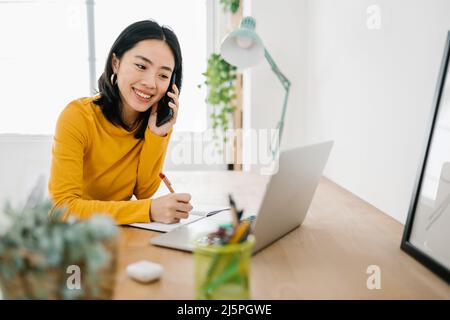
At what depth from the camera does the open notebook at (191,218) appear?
966 mm

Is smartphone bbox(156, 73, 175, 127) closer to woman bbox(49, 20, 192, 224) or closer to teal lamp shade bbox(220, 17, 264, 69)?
woman bbox(49, 20, 192, 224)

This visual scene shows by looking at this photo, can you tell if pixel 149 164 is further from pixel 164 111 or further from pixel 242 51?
pixel 242 51

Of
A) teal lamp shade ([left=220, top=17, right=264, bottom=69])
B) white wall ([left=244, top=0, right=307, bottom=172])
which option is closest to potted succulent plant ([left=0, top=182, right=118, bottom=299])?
teal lamp shade ([left=220, top=17, right=264, bottom=69])

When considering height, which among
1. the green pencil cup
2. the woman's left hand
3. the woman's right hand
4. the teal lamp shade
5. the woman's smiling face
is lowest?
the woman's right hand

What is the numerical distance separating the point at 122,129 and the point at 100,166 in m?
0.13

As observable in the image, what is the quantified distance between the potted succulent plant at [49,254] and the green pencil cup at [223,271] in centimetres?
13

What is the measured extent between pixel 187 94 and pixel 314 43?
1.27 m

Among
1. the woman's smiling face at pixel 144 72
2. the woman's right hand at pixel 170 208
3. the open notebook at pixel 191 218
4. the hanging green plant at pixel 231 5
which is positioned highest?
the hanging green plant at pixel 231 5

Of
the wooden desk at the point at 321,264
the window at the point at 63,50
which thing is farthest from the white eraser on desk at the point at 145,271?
the window at the point at 63,50

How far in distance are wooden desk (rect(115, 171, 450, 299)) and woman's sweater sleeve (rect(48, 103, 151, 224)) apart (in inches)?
2.2

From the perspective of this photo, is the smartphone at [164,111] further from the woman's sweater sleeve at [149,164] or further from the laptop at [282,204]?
the laptop at [282,204]

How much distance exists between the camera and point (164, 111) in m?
1.41

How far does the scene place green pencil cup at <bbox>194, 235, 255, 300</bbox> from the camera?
543mm

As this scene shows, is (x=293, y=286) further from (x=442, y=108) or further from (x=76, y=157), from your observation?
(x=76, y=157)
